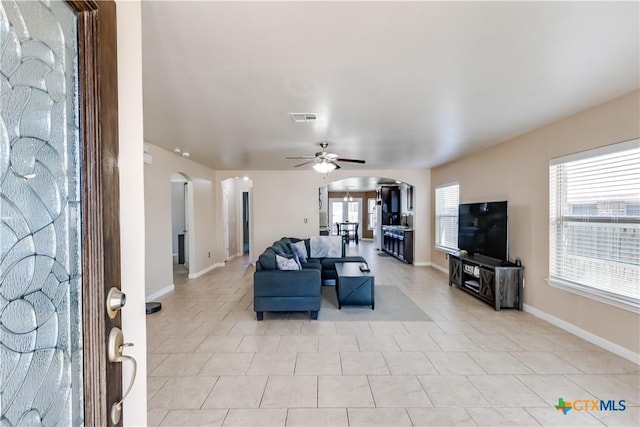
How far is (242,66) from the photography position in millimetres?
2279

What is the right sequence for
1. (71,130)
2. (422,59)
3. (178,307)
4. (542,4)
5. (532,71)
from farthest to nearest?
1. (178,307)
2. (532,71)
3. (422,59)
4. (542,4)
5. (71,130)

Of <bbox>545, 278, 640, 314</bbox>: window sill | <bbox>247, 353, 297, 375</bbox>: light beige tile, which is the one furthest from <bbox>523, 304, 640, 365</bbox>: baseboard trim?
<bbox>247, 353, 297, 375</bbox>: light beige tile

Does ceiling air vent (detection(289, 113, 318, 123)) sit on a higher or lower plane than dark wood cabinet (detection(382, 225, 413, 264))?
higher

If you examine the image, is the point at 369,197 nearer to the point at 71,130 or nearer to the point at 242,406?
the point at 242,406

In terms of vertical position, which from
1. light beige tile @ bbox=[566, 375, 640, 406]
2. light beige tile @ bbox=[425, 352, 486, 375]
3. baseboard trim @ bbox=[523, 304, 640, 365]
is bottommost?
light beige tile @ bbox=[566, 375, 640, 406]

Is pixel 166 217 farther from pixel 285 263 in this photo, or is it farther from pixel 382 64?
pixel 382 64

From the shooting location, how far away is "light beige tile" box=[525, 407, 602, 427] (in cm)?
207

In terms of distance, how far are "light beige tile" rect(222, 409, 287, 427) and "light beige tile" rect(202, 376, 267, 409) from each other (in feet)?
0.24

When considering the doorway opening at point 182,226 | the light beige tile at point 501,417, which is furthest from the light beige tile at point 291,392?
the doorway opening at point 182,226

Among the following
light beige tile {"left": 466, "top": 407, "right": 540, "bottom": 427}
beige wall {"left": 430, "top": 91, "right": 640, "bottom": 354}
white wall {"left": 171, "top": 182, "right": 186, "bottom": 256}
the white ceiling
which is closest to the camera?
the white ceiling

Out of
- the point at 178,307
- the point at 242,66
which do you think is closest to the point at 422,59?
the point at 242,66

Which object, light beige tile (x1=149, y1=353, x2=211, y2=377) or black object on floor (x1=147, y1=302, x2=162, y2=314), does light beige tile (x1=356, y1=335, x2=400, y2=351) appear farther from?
black object on floor (x1=147, y1=302, x2=162, y2=314)

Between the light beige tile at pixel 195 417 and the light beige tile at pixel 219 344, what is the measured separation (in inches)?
35.8

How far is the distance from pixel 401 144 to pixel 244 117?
101 inches
